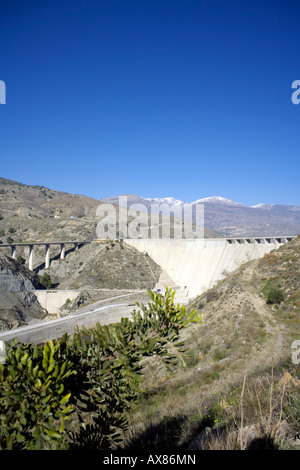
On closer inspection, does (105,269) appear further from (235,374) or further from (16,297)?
(235,374)

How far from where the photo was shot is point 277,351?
43.7 feet

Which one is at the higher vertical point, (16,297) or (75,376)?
(75,376)

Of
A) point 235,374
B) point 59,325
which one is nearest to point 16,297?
point 59,325

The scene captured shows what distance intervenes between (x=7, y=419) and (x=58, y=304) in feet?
162

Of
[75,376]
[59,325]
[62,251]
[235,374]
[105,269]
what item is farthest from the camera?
[62,251]

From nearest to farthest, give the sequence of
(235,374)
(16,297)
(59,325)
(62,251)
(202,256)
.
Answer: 1. (235,374)
2. (59,325)
3. (16,297)
4. (202,256)
5. (62,251)

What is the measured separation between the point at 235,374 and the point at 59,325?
2404 cm

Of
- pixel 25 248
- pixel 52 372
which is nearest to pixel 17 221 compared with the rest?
pixel 25 248

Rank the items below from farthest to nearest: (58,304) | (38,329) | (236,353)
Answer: (58,304)
(38,329)
(236,353)

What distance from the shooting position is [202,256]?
50500mm

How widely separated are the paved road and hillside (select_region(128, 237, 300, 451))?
13880mm

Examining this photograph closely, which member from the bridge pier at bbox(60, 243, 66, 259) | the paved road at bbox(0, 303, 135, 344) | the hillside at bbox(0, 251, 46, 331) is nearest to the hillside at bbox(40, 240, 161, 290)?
the bridge pier at bbox(60, 243, 66, 259)

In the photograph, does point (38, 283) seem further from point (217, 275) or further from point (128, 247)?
point (217, 275)

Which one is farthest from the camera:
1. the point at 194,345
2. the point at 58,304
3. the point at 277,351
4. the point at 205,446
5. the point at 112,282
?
the point at 112,282
